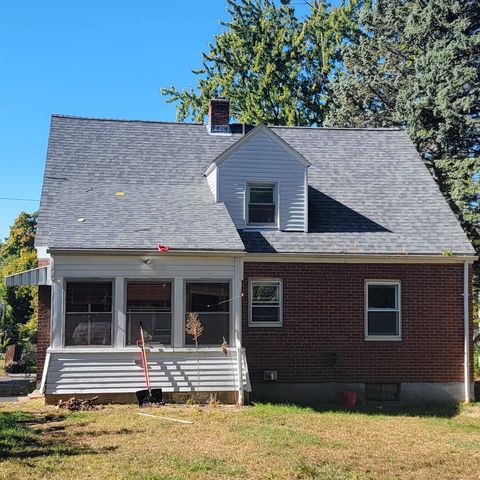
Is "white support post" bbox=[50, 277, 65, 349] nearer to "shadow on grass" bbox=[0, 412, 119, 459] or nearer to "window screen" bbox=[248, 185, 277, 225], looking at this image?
"shadow on grass" bbox=[0, 412, 119, 459]

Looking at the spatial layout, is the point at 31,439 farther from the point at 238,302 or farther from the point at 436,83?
the point at 436,83

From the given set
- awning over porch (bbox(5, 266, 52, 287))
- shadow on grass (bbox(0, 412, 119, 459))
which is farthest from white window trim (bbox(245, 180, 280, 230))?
shadow on grass (bbox(0, 412, 119, 459))

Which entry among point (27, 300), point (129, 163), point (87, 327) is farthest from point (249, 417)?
point (27, 300)

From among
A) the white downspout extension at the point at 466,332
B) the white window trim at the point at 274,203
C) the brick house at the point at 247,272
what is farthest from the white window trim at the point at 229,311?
the white downspout extension at the point at 466,332

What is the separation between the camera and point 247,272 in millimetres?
15555

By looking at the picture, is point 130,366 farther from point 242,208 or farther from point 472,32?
point 472,32

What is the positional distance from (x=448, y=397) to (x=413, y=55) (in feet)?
53.9

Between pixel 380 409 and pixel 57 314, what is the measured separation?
7.31m

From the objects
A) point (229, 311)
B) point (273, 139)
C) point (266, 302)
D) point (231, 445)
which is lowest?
point (231, 445)

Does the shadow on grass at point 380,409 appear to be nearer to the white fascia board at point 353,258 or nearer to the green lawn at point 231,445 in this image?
the green lawn at point 231,445

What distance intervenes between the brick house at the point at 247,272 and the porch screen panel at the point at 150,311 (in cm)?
2

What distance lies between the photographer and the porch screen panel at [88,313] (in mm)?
13898

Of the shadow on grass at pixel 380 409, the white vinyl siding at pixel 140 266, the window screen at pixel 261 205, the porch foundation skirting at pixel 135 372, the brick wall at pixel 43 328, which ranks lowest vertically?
the shadow on grass at pixel 380 409

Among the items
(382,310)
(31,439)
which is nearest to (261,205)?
(382,310)
